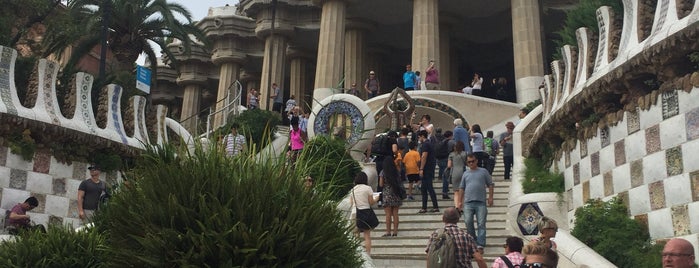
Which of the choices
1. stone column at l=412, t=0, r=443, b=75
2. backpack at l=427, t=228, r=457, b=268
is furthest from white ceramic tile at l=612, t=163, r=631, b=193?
stone column at l=412, t=0, r=443, b=75

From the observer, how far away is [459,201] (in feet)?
34.1

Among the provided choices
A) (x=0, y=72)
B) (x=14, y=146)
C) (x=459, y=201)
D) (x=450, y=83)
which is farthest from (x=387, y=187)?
(x=450, y=83)

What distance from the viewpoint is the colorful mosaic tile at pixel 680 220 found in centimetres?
740

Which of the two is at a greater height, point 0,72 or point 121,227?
point 0,72

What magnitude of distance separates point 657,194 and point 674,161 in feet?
1.58

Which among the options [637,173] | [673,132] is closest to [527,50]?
[637,173]

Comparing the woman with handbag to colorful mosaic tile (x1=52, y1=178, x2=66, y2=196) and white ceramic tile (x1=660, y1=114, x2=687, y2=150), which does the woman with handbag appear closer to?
white ceramic tile (x1=660, y1=114, x2=687, y2=150)

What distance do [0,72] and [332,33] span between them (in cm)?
1889

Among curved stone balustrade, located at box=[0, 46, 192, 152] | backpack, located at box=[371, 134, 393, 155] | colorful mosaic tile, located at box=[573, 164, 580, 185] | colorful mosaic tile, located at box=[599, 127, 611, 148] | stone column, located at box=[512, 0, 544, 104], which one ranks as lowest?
colorful mosaic tile, located at box=[573, 164, 580, 185]

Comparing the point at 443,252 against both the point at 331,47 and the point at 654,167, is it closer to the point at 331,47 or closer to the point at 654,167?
the point at 654,167

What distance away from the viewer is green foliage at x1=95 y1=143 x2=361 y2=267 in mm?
4754

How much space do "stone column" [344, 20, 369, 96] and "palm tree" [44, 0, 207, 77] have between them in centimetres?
760

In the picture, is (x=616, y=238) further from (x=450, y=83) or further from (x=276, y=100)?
(x=450, y=83)

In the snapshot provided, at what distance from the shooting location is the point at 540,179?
37.0 feet
